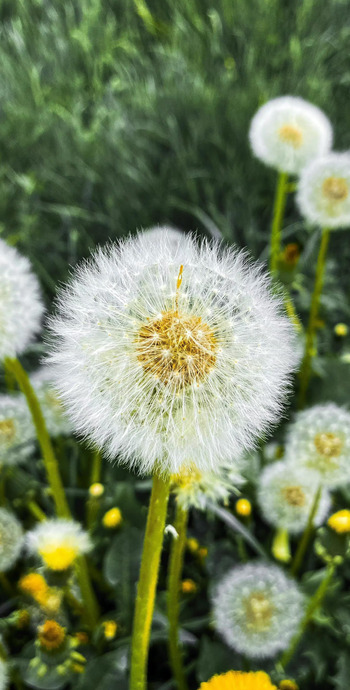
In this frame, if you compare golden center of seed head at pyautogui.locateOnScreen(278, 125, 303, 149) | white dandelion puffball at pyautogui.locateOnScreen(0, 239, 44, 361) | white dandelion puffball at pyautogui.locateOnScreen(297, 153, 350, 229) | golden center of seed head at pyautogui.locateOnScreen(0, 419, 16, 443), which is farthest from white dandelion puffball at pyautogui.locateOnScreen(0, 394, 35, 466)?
golden center of seed head at pyautogui.locateOnScreen(278, 125, 303, 149)

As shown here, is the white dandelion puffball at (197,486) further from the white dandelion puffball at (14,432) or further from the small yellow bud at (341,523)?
the white dandelion puffball at (14,432)

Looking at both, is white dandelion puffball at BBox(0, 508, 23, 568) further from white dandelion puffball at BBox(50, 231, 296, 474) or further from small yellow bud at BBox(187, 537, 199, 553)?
white dandelion puffball at BBox(50, 231, 296, 474)

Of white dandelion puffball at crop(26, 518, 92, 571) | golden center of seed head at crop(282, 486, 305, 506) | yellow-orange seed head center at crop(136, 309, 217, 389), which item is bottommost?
white dandelion puffball at crop(26, 518, 92, 571)

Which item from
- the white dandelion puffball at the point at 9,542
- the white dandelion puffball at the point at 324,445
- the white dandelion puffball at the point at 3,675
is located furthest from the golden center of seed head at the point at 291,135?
the white dandelion puffball at the point at 3,675

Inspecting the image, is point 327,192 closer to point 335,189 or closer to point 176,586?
point 335,189

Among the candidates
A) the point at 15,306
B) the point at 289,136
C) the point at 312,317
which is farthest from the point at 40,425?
the point at 289,136
